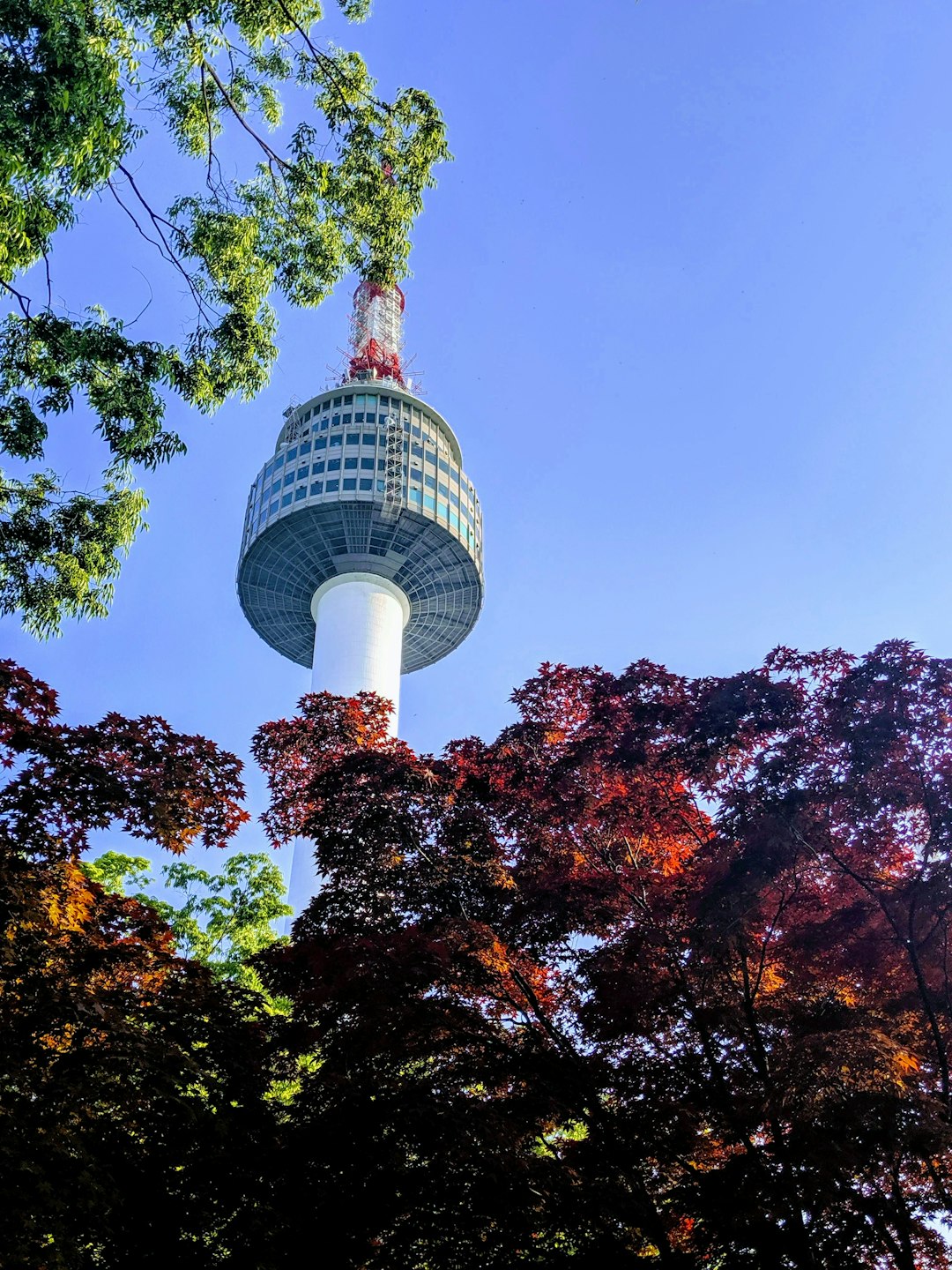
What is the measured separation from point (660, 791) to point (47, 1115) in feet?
23.7

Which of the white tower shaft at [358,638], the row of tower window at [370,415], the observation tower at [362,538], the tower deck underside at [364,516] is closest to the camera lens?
the white tower shaft at [358,638]

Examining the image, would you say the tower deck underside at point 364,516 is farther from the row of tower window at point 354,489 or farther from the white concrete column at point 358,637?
the white concrete column at point 358,637

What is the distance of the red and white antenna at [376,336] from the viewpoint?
2522 inches

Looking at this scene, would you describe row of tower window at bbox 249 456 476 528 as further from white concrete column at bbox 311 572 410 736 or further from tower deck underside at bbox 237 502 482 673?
white concrete column at bbox 311 572 410 736

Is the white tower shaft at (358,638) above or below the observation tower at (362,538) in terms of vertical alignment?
below

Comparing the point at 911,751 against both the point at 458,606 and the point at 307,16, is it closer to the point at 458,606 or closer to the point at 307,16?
the point at 307,16

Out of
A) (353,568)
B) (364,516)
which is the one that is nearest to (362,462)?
(364,516)

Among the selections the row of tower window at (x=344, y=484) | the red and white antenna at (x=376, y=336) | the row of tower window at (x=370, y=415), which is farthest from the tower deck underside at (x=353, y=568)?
the red and white antenna at (x=376, y=336)

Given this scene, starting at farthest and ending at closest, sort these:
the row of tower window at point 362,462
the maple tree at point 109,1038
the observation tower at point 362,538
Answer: the row of tower window at point 362,462
the observation tower at point 362,538
the maple tree at point 109,1038

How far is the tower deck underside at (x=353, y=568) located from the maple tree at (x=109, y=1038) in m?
45.7

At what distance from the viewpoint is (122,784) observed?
9.46 m

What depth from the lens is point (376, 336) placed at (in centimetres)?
6681

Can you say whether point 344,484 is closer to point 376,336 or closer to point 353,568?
point 353,568

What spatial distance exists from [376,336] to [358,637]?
1026 inches
